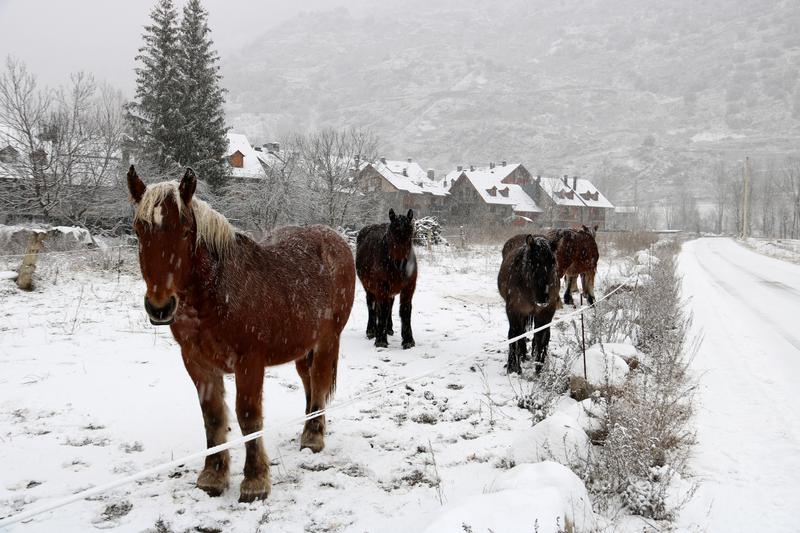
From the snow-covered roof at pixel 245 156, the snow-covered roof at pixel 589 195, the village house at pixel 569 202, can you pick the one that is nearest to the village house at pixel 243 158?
the snow-covered roof at pixel 245 156

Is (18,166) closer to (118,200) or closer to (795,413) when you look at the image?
(118,200)

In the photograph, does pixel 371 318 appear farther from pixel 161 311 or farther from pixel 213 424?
pixel 161 311

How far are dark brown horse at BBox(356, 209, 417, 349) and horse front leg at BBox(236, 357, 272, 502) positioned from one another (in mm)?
3941

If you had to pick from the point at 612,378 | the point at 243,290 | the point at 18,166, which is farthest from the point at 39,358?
the point at 18,166

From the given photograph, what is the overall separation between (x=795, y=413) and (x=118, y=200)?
23784 millimetres

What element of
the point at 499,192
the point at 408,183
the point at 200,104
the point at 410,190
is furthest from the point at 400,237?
the point at 499,192

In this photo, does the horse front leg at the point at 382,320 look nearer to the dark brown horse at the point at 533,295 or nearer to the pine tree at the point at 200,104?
the dark brown horse at the point at 533,295

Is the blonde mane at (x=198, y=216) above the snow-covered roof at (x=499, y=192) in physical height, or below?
below

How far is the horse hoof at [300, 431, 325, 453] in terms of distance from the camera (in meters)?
3.66

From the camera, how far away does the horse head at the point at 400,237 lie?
667cm

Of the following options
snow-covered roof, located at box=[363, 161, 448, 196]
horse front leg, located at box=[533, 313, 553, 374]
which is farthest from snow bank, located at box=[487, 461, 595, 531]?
snow-covered roof, located at box=[363, 161, 448, 196]

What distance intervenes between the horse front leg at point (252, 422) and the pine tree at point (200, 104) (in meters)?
23.6

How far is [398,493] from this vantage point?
307cm

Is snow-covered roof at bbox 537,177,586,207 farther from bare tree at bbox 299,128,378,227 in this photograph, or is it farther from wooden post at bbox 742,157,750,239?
bare tree at bbox 299,128,378,227
